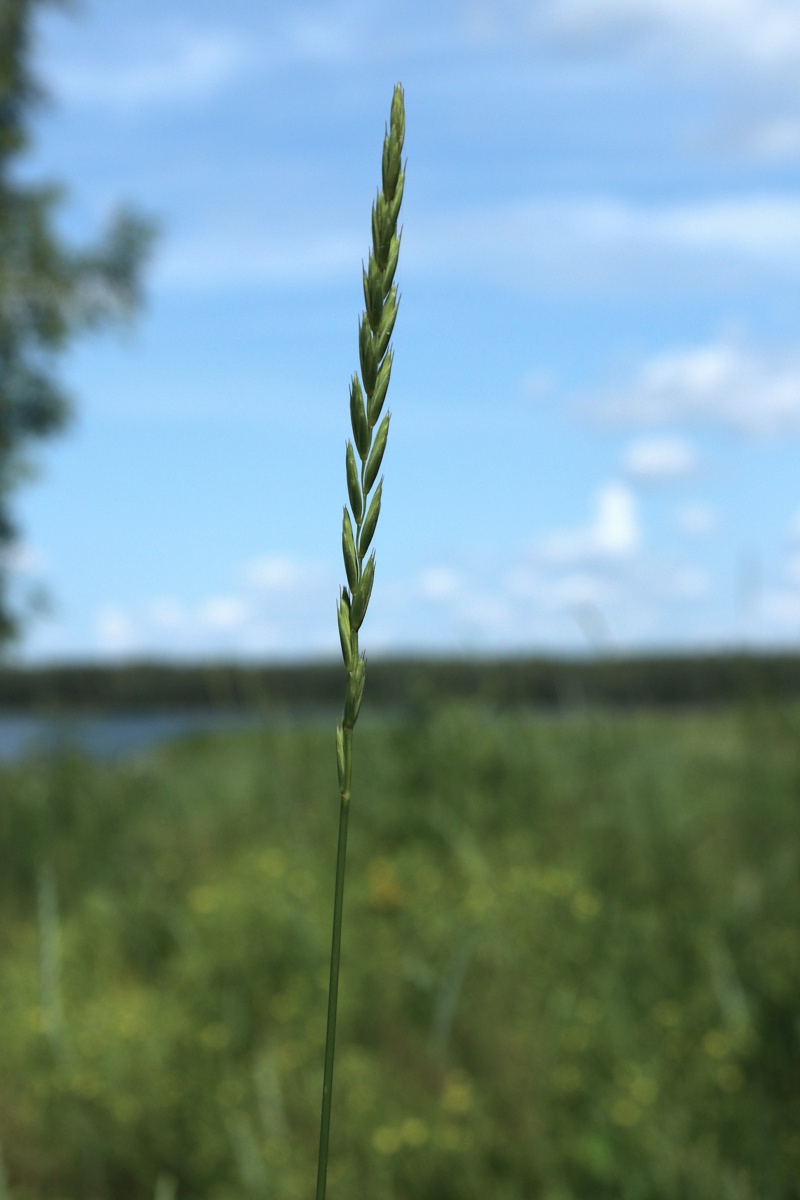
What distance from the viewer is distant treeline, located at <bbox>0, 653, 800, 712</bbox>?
5.18 metres

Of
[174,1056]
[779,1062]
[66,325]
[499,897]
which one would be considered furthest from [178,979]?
[66,325]

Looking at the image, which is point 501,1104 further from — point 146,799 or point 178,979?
point 146,799

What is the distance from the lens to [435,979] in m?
3.59

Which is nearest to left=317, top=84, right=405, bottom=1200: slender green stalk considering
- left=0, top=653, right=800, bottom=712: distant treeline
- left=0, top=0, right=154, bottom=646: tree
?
left=0, top=653, right=800, bottom=712: distant treeline

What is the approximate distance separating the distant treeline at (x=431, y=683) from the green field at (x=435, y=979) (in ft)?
A: 0.70

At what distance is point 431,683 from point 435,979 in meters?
2.30

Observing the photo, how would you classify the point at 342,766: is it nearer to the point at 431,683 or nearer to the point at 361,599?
the point at 361,599

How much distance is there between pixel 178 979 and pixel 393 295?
12.7 ft

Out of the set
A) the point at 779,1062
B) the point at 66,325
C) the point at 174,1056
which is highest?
the point at 66,325

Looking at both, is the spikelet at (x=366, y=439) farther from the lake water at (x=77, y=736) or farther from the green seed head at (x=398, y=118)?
the lake water at (x=77, y=736)

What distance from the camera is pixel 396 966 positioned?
3.75m

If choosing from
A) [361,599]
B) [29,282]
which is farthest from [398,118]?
[29,282]

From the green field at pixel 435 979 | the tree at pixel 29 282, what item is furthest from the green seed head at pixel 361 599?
the tree at pixel 29 282

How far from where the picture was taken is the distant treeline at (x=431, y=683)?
5.18 meters
